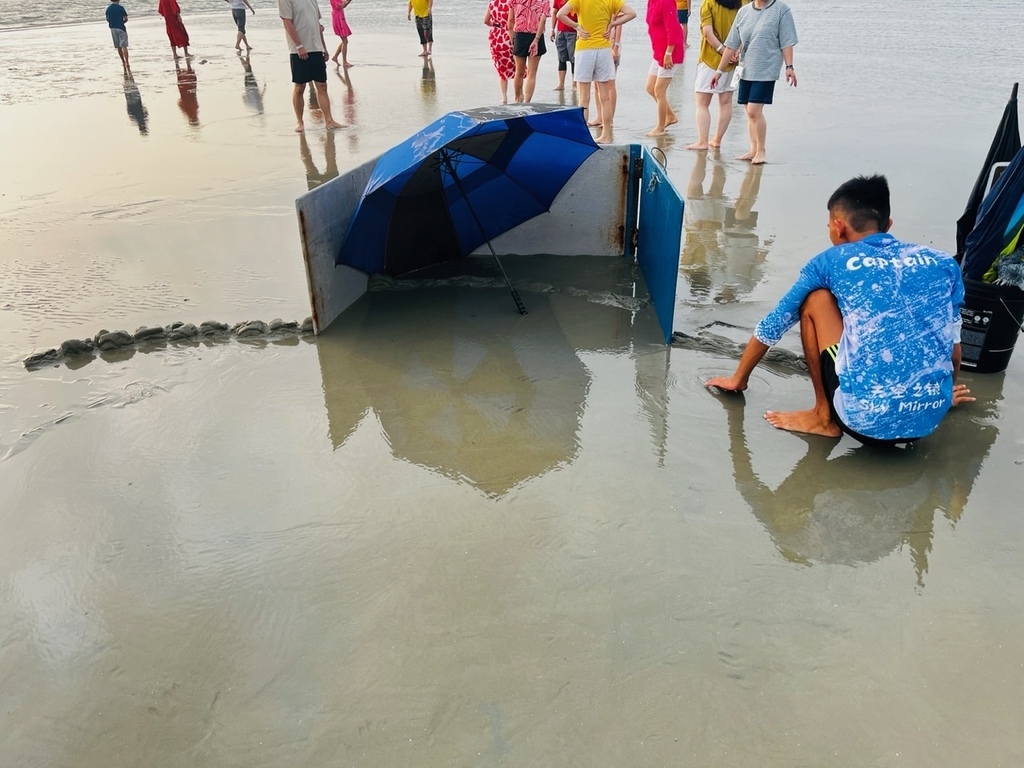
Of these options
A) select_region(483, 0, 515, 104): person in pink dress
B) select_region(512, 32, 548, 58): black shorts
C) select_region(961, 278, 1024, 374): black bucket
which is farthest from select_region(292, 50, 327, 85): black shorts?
select_region(961, 278, 1024, 374): black bucket

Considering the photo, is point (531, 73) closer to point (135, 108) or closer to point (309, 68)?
point (309, 68)

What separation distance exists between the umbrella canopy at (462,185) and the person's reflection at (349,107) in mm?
3953

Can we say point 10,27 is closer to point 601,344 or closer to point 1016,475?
point 601,344

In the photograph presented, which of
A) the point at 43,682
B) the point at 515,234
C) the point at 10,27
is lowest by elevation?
the point at 43,682

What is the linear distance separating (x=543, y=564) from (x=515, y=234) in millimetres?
3530

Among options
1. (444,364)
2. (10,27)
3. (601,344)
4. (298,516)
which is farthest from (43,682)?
(10,27)

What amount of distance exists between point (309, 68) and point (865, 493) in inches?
328

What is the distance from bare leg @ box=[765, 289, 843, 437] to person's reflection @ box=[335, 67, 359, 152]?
658 centimetres

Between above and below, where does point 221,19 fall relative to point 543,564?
above

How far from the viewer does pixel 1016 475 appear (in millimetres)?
3344

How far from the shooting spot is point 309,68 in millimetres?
9211

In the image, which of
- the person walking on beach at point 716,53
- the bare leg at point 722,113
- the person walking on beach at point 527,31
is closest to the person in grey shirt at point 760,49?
the person walking on beach at point 716,53

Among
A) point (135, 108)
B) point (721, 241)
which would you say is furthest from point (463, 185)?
point (135, 108)

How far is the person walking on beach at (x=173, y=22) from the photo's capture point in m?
15.3
